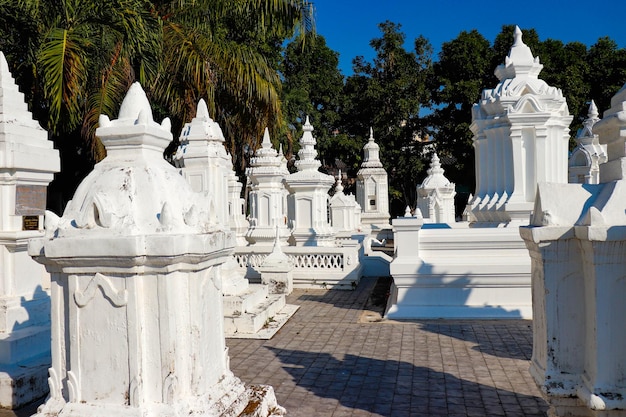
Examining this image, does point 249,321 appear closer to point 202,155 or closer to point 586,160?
point 202,155

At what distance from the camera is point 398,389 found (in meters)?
5.76

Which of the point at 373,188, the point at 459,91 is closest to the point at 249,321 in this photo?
the point at 373,188

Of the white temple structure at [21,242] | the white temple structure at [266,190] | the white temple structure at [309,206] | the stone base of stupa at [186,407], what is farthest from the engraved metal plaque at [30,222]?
the white temple structure at [266,190]

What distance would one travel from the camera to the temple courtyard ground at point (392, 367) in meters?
5.26

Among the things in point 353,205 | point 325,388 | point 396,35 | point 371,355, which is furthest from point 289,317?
point 396,35

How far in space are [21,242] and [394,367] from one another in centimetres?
427

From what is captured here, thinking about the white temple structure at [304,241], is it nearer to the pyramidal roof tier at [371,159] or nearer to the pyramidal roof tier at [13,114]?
the pyramidal roof tier at [13,114]

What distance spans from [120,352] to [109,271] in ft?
1.58

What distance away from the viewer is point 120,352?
11.0ft

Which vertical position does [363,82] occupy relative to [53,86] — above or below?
above

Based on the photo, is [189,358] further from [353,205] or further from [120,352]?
[353,205]

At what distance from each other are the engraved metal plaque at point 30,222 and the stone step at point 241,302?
3302mm

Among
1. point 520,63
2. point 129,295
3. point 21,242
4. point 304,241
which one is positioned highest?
point 520,63

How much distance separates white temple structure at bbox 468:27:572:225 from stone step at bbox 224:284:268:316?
5.39m
